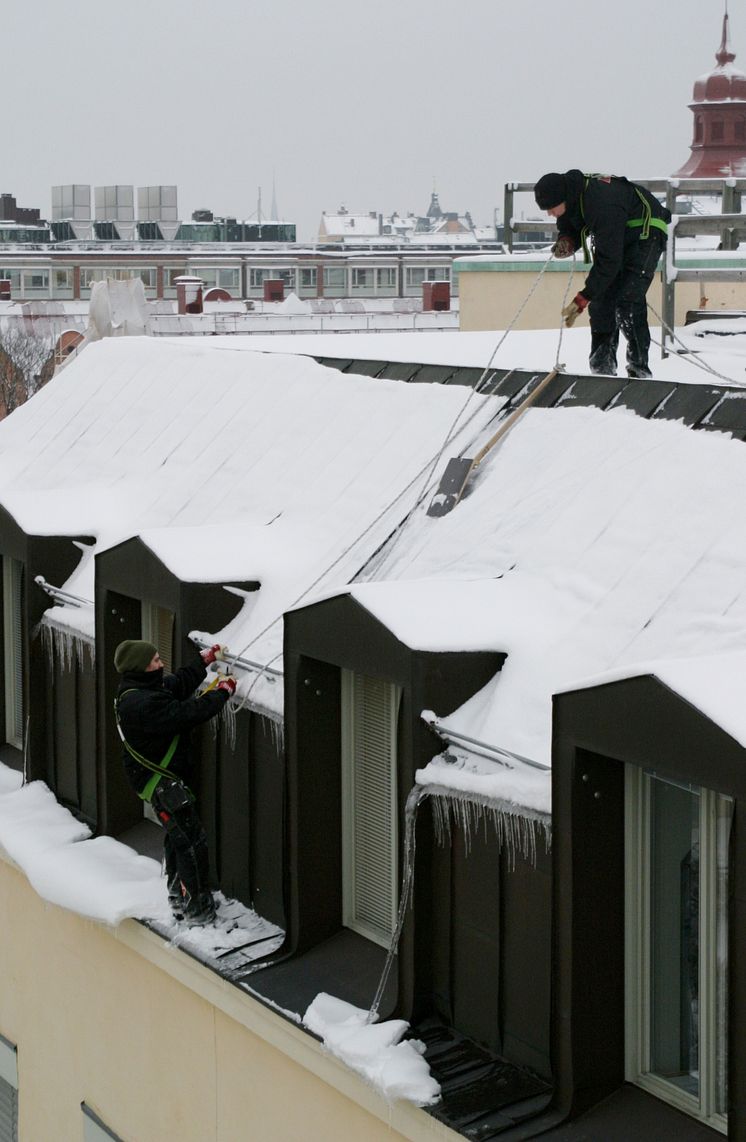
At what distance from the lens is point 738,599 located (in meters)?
6.87

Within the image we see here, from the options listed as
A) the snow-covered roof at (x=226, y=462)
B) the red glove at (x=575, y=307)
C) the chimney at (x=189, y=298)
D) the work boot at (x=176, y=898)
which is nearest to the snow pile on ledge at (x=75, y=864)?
the work boot at (x=176, y=898)

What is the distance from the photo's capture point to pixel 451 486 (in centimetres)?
945

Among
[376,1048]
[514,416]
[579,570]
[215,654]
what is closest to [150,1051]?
[215,654]

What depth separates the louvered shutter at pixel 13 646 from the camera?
497 inches

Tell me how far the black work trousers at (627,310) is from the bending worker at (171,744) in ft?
10.1

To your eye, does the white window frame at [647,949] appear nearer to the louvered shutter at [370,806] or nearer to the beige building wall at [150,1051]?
the beige building wall at [150,1051]

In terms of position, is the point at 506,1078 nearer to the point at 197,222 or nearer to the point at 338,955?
the point at 338,955

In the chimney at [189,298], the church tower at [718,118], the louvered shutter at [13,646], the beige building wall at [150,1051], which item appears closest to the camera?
the beige building wall at [150,1051]

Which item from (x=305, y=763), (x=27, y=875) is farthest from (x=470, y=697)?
(x=27, y=875)

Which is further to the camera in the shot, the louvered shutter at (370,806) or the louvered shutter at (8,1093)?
the louvered shutter at (8,1093)

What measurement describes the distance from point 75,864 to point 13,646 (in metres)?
2.80

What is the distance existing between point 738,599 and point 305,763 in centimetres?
254

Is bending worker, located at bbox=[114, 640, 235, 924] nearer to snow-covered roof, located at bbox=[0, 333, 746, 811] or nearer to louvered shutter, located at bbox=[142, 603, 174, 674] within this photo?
snow-covered roof, located at bbox=[0, 333, 746, 811]

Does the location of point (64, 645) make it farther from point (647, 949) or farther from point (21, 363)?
point (21, 363)
